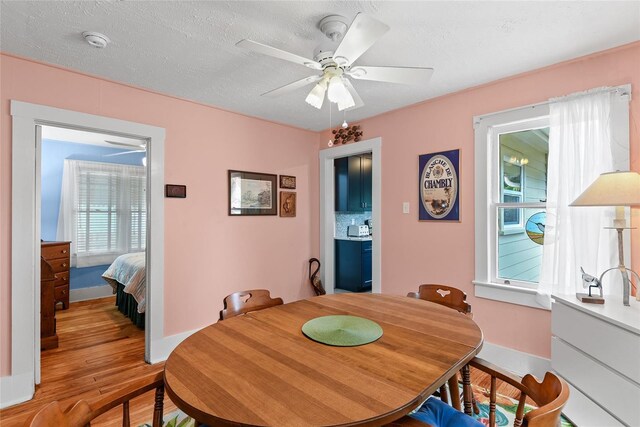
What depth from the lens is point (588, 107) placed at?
215cm

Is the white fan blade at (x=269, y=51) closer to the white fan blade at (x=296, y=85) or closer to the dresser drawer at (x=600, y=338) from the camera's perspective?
the white fan blade at (x=296, y=85)

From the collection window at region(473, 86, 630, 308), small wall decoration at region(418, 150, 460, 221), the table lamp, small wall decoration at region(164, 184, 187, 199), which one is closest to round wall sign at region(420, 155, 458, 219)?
small wall decoration at region(418, 150, 460, 221)

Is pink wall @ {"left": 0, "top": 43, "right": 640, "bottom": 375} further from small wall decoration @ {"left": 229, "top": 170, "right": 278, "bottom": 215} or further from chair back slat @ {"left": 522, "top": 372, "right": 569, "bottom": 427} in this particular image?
chair back slat @ {"left": 522, "top": 372, "right": 569, "bottom": 427}

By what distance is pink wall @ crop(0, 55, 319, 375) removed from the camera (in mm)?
2219

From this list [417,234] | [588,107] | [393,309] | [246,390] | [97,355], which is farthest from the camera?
[417,234]

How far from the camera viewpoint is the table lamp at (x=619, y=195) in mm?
1682

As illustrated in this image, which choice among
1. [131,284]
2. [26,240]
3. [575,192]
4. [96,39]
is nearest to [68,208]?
[131,284]

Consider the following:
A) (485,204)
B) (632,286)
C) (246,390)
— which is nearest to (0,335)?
(246,390)

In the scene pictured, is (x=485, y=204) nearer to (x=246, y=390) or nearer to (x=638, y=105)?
(x=638, y=105)

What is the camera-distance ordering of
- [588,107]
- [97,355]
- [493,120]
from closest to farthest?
1. [588,107]
2. [493,120]
3. [97,355]

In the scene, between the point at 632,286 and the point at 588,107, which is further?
the point at 588,107

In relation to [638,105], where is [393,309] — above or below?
below

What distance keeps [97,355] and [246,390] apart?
9.16 feet

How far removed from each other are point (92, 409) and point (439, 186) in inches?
113
